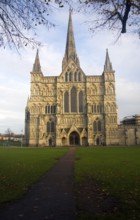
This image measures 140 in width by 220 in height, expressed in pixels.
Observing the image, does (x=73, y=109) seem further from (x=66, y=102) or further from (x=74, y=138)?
(x=74, y=138)

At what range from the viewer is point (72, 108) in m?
80.1

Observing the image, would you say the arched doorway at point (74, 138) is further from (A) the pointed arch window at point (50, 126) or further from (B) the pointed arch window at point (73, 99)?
(B) the pointed arch window at point (73, 99)

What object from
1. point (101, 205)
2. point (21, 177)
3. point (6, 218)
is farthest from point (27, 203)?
point (21, 177)

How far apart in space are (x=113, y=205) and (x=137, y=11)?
727 cm

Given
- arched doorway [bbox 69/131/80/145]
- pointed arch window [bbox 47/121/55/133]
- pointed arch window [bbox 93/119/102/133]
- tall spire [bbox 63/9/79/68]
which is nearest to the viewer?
pointed arch window [bbox 93/119/102/133]

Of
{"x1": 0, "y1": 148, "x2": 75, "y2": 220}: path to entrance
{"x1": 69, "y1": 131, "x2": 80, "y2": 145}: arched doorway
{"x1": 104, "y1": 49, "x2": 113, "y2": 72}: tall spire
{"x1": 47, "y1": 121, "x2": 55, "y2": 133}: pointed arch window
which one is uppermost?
{"x1": 104, "y1": 49, "x2": 113, "y2": 72}: tall spire

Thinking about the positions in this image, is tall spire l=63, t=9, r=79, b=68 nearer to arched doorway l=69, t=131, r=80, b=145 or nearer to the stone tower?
the stone tower

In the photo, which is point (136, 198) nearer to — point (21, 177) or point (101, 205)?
point (101, 205)

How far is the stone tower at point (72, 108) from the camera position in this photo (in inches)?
3059

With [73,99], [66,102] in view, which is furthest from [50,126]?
[73,99]

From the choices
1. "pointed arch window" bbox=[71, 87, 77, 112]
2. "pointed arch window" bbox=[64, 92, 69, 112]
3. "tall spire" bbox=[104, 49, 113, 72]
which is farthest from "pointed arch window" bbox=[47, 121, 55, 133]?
"tall spire" bbox=[104, 49, 113, 72]

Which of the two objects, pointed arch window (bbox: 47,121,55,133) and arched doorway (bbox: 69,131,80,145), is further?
arched doorway (bbox: 69,131,80,145)

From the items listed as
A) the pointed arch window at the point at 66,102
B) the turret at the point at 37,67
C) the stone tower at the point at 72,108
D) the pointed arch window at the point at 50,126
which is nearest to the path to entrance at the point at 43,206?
the stone tower at the point at 72,108

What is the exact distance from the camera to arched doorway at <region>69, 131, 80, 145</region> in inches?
3125
